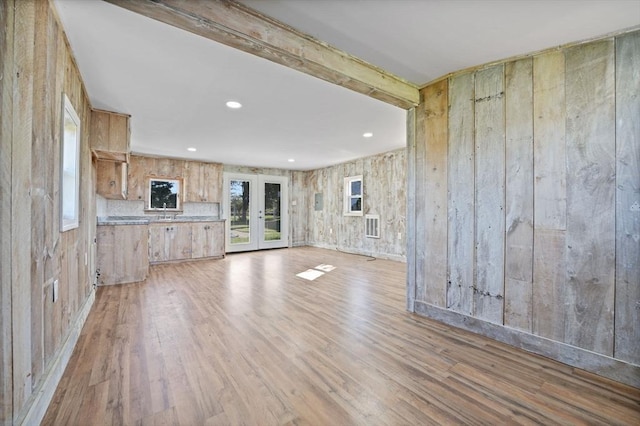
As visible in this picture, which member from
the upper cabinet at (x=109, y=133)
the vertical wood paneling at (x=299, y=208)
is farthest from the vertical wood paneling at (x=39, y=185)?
the vertical wood paneling at (x=299, y=208)

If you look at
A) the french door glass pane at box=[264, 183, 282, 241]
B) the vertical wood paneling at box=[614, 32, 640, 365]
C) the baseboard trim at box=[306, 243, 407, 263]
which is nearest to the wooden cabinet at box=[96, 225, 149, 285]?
the french door glass pane at box=[264, 183, 282, 241]

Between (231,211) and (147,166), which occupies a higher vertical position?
(147,166)

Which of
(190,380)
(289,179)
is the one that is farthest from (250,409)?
(289,179)

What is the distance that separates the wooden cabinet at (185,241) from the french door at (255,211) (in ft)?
2.82

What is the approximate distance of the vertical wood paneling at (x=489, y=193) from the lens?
7.68 ft

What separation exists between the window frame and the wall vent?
5462mm

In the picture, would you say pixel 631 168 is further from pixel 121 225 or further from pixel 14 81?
pixel 121 225

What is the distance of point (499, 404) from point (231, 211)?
693cm

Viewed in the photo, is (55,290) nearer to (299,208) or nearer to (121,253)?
(121,253)

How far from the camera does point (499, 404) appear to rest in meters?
1.55

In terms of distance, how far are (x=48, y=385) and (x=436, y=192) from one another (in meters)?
3.32

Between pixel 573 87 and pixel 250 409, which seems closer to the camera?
pixel 250 409

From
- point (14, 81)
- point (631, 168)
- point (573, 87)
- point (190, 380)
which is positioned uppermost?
point (573, 87)

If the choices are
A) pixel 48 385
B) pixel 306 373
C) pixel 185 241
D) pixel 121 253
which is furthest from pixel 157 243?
pixel 306 373
